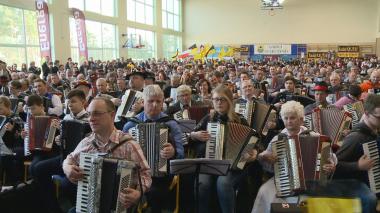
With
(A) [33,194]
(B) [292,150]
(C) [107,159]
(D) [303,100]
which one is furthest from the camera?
(D) [303,100]

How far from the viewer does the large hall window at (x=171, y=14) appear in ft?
112

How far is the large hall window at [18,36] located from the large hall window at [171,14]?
54.3ft

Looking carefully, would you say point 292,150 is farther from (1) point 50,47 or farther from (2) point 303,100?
(1) point 50,47

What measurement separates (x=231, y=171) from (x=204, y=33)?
112ft

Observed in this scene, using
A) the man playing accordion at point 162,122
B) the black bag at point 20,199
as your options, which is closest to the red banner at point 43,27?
the black bag at point 20,199

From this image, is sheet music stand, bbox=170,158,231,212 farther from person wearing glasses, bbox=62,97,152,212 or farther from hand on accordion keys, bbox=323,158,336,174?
hand on accordion keys, bbox=323,158,336,174

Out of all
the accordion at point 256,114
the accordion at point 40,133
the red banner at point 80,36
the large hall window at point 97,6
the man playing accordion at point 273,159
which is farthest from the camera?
the large hall window at point 97,6

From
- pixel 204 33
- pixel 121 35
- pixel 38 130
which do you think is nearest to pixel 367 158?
pixel 38 130

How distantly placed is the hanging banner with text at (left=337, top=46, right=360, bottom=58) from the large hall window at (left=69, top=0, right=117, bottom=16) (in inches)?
805

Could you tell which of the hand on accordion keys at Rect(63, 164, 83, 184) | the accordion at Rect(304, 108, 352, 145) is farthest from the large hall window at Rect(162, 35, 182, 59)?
the hand on accordion keys at Rect(63, 164, 83, 184)

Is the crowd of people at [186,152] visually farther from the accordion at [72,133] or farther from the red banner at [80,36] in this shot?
the red banner at [80,36]

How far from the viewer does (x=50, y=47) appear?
60.5 ft

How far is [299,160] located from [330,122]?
1952 millimetres

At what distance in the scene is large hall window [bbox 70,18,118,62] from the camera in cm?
2158
